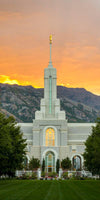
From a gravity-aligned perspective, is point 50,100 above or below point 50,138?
above

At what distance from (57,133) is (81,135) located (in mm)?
8985

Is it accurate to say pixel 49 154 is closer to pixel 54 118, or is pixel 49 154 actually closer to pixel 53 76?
pixel 54 118

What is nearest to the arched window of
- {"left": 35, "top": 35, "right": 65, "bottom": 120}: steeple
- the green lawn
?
{"left": 35, "top": 35, "right": 65, "bottom": 120}: steeple

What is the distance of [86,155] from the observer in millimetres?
77688

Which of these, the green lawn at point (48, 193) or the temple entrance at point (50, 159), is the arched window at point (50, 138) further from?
the green lawn at point (48, 193)

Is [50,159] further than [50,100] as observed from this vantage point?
No

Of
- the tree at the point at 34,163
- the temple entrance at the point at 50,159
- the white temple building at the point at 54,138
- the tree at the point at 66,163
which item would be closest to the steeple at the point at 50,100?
the white temple building at the point at 54,138

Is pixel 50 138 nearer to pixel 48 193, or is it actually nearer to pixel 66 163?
pixel 66 163

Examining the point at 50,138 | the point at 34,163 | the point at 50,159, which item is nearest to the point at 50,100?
the point at 50,138

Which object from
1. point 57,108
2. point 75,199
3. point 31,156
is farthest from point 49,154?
point 75,199

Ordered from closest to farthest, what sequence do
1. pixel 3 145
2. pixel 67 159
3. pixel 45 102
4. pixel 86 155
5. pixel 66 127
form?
pixel 3 145 < pixel 86 155 < pixel 67 159 < pixel 66 127 < pixel 45 102

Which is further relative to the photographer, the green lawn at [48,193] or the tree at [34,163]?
the tree at [34,163]

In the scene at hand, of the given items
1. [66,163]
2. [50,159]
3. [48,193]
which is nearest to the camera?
[48,193]

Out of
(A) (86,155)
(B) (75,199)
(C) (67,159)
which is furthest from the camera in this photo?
(C) (67,159)
